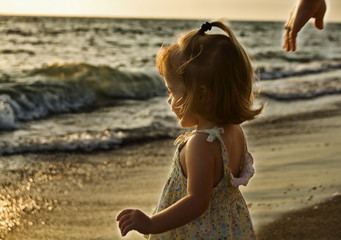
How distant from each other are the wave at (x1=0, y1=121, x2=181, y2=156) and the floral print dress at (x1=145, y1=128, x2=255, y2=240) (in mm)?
3988

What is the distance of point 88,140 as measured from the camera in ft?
21.3

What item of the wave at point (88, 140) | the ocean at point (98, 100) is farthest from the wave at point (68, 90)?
the wave at point (88, 140)

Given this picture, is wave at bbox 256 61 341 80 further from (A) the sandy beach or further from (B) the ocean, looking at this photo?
(A) the sandy beach

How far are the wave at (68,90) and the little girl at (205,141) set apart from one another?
548cm

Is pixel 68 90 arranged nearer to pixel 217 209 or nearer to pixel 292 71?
pixel 292 71

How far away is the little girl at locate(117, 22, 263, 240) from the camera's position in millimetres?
2041

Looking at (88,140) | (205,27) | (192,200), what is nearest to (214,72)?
(205,27)

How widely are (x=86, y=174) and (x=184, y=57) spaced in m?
3.32

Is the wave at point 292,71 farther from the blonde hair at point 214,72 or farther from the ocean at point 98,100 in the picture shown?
the blonde hair at point 214,72

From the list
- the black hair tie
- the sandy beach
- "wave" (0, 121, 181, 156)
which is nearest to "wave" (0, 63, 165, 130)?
"wave" (0, 121, 181, 156)

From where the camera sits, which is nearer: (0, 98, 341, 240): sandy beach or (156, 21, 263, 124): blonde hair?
(156, 21, 263, 124): blonde hair

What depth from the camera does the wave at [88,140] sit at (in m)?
6.15

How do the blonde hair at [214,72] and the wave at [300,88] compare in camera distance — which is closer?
the blonde hair at [214,72]

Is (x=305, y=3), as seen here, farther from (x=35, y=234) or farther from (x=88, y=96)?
(x=88, y=96)
